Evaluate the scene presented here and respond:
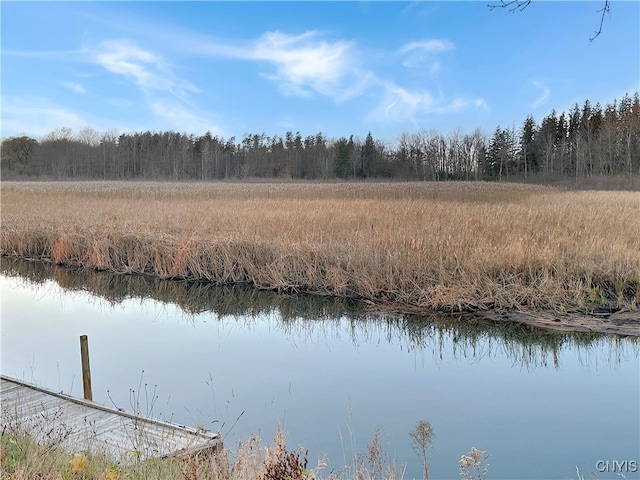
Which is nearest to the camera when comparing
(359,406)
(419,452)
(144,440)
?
(144,440)

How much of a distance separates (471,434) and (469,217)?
996 cm

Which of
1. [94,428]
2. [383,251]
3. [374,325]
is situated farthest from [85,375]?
[383,251]

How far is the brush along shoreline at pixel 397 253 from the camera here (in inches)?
352

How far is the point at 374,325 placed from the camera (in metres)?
8.86

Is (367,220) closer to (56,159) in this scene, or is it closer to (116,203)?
(116,203)

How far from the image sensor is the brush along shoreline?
8.93 m

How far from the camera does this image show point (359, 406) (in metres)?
5.89

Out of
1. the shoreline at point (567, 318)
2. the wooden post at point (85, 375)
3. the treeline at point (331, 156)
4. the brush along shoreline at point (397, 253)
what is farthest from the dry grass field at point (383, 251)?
the treeline at point (331, 156)

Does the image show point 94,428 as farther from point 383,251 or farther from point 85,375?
point 383,251

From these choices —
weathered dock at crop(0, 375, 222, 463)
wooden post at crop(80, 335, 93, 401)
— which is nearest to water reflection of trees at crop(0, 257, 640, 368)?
wooden post at crop(80, 335, 93, 401)

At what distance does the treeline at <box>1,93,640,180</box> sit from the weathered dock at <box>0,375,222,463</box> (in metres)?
53.6

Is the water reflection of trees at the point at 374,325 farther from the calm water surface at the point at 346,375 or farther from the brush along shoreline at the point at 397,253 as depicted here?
the brush along shoreline at the point at 397,253

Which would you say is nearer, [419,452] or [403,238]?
[419,452]

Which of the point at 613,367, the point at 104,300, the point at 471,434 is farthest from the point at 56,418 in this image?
the point at 104,300
